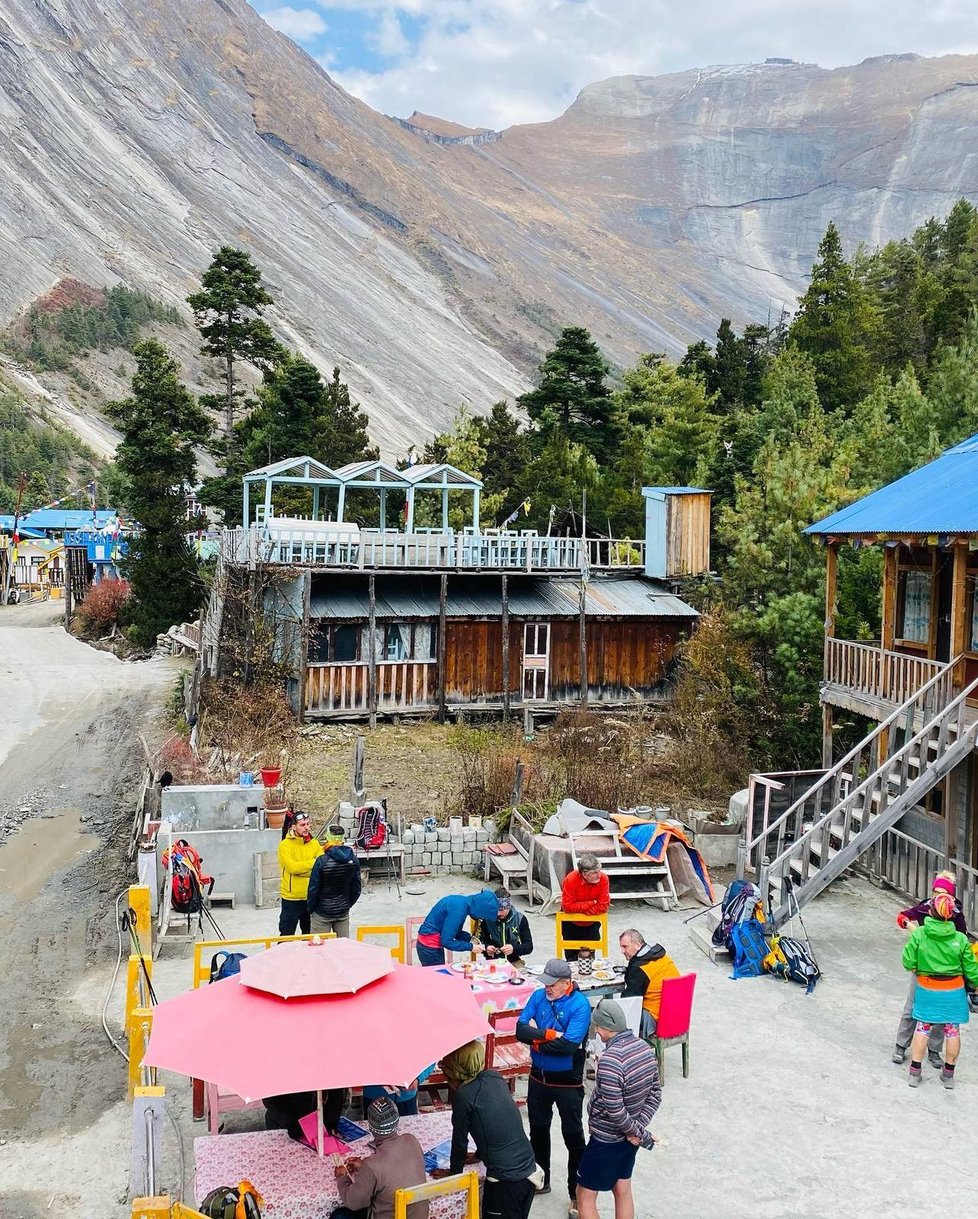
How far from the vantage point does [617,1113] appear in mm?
6727

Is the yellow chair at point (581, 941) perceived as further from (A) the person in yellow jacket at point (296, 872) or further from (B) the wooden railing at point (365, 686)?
(B) the wooden railing at point (365, 686)

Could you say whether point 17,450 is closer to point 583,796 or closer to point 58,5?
point 583,796

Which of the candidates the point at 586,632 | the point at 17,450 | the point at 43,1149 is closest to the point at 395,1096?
the point at 43,1149

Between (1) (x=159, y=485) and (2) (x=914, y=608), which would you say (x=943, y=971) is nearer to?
(2) (x=914, y=608)

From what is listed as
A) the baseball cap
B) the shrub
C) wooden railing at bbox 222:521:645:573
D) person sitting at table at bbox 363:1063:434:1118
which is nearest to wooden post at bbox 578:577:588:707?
wooden railing at bbox 222:521:645:573

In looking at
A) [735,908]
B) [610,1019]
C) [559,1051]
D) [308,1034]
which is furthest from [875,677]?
[308,1034]

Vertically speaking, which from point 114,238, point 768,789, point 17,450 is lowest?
point 768,789

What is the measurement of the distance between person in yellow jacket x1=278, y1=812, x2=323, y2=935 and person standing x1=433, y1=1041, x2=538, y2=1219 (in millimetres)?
5152

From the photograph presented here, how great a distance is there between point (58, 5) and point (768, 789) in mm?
170728

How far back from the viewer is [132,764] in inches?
958

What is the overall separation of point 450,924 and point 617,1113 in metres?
3.32

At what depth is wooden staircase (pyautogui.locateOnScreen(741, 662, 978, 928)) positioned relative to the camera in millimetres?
12648

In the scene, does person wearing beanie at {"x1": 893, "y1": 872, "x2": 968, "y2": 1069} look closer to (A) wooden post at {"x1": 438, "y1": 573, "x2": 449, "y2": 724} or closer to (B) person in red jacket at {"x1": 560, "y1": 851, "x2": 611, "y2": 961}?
(B) person in red jacket at {"x1": 560, "y1": 851, "x2": 611, "y2": 961}

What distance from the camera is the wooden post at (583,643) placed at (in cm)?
2809
